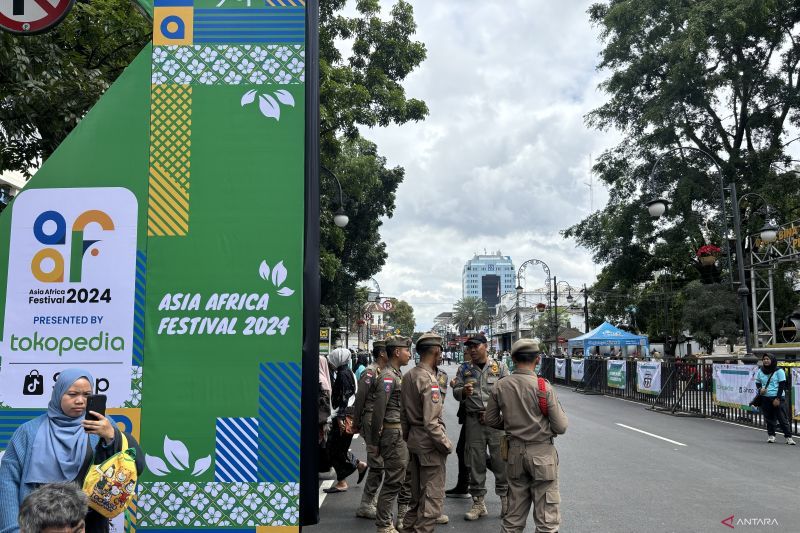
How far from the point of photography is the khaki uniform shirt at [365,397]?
7.59 meters

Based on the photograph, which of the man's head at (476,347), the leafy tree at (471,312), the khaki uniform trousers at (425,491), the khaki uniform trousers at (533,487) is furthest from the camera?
the leafy tree at (471,312)

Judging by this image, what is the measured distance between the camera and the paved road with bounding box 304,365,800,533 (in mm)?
7090

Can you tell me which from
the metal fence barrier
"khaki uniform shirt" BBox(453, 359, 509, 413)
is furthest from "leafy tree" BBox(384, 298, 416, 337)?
"khaki uniform shirt" BBox(453, 359, 509, 413)

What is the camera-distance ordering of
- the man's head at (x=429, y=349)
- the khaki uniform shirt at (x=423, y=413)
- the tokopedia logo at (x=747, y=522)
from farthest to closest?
the tokopedia logo at (x=747, y=522), the man's head at (x=429, y=349), the khaki uniform shirt at (x=423, y=413)

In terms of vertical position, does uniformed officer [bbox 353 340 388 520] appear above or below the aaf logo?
below

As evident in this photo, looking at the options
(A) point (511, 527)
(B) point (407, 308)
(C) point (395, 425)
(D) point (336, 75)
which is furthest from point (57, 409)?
(B) point (407, 308)

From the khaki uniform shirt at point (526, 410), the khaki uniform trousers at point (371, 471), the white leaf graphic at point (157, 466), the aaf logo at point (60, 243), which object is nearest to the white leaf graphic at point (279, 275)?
the aaf logo at point (60, 243)

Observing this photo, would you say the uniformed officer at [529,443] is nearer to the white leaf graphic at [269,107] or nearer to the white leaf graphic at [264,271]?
the white leaf graphic at [264,271]

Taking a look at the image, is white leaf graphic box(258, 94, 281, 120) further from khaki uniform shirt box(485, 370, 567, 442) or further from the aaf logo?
khaki uniform shirt box(485, 370, 567, 442)

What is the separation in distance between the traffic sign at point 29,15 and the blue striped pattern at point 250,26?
2.00 m

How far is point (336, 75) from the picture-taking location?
52.7 feet

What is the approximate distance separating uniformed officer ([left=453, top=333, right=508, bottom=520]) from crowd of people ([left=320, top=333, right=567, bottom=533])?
0.01 m

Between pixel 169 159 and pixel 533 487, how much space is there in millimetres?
3666

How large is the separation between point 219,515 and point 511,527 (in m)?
2.62
